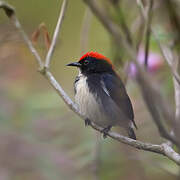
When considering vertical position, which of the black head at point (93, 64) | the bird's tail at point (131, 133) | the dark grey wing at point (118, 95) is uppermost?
the black head at point (93, 64)

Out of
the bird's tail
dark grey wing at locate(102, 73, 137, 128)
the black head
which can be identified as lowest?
the bird's tail

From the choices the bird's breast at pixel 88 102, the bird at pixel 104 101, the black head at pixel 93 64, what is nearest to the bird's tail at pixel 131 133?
the bird at pixel 104 101

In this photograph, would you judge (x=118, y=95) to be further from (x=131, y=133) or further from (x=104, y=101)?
(x=131, y=133)

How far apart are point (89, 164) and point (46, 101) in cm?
76

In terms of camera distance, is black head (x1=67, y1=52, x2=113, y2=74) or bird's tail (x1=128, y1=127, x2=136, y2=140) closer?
bird's tail (x1=128, y1=127, x2=136, y2=140)

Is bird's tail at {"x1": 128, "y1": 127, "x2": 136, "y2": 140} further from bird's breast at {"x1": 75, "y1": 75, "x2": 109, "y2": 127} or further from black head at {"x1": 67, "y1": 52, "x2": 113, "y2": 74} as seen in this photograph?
black head at {"x1": 67, "y1": 52, "x2": 113, "y2": 74}

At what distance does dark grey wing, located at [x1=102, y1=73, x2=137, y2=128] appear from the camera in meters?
3.87

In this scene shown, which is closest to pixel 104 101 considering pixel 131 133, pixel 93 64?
pixel 131 133

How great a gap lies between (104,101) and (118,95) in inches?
8.5

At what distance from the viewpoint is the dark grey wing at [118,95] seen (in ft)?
12.7

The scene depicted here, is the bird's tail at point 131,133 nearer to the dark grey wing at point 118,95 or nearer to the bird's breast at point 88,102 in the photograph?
the dark grey wing at point 118,95

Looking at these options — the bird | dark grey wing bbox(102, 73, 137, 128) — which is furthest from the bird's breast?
dark grey wing bbox(102, 73, 137, 128)

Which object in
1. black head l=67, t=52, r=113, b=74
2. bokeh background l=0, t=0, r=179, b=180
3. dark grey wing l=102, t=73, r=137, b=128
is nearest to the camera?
bokeh background l=0, t=0, r=179, b=180

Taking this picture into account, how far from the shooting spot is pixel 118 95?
4074mm
